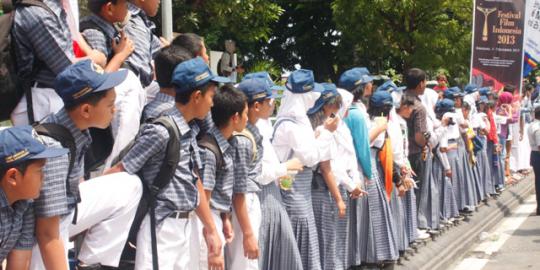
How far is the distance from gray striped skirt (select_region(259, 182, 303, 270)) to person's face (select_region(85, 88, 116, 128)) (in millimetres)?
2103

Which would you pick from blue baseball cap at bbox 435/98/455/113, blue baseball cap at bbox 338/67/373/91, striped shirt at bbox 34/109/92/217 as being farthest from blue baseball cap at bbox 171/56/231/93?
blue baseball cap at bbox 435/98/455/113

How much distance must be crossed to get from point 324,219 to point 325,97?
3.20 ft

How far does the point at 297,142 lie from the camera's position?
548 cm

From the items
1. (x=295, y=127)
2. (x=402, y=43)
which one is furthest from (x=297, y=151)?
(x=402, y=43)

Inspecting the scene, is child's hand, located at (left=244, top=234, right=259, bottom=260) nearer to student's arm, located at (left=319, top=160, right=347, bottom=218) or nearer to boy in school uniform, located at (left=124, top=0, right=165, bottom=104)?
boy in school uniform, located at (left=124, top=0, right=165, bottom=104)

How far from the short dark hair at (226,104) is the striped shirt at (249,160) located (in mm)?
166

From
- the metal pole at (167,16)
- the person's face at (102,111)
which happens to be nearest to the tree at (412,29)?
the metal pole at (167,16)

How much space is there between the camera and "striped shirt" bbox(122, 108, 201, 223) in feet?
11.9

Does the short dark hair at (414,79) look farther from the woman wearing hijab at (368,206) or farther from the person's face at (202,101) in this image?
the person's face at (202,101)

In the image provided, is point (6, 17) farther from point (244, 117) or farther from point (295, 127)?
point (295, 127)

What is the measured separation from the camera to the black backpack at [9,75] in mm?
3430

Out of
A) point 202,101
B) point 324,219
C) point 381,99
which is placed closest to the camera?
point 202,101

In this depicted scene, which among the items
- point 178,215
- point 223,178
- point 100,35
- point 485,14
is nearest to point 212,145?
point 223,178

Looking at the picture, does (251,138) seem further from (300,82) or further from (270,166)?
(300,82)
